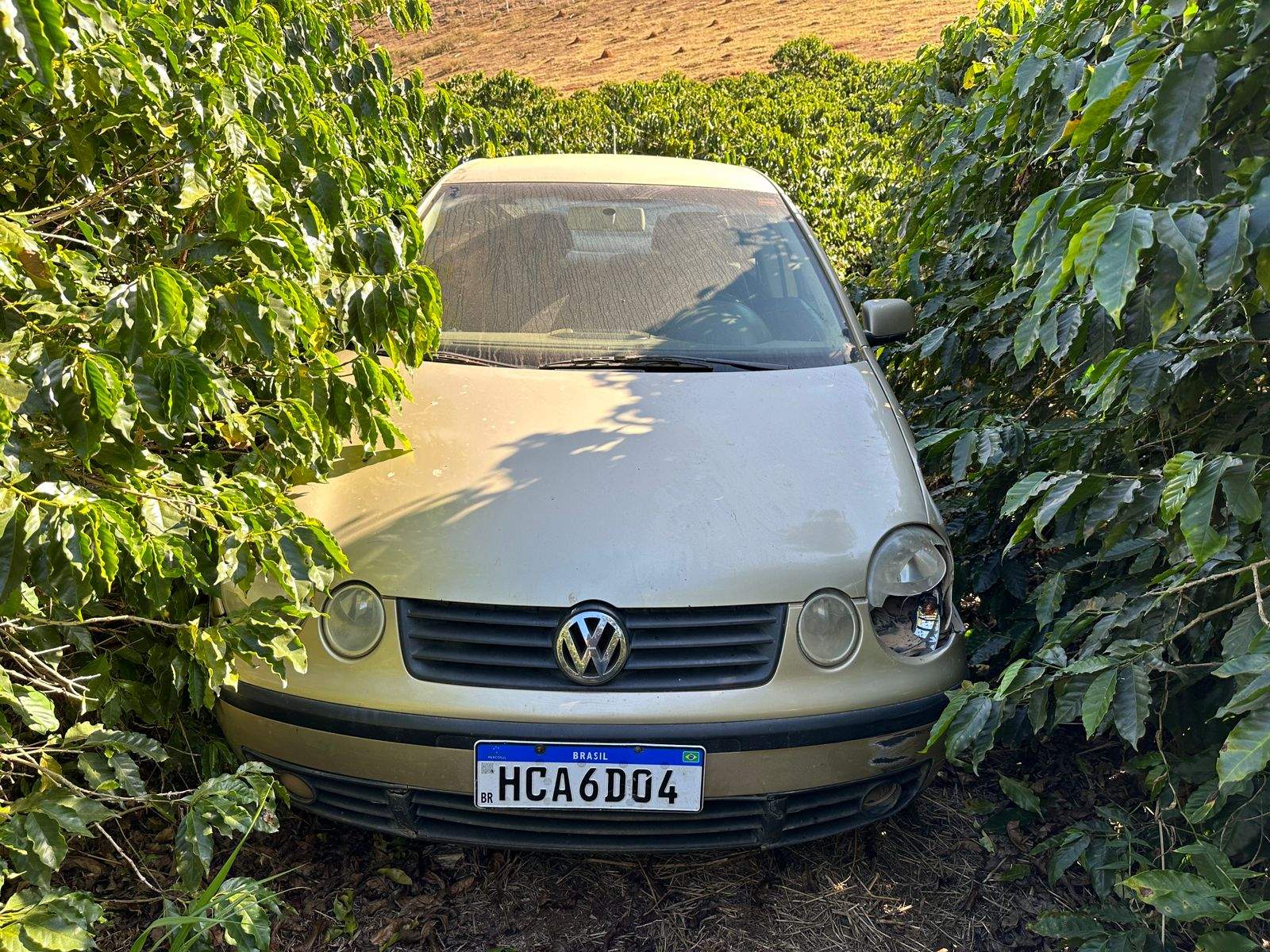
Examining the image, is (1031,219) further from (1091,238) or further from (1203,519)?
(1203,519)

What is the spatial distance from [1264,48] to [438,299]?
153cm

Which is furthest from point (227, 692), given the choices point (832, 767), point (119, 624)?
point (832, 767)

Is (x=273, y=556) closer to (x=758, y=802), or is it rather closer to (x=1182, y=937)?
(x=758, y=802)

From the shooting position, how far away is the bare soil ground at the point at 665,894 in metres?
2.25

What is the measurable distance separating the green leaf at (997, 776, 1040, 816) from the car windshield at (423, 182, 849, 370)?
1.17m

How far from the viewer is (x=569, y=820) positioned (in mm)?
2123

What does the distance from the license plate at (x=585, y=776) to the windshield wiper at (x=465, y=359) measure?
1137 millimetres

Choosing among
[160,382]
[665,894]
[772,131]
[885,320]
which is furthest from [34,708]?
[772,131]

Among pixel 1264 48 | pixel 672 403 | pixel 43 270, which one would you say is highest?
pixel 1264 48

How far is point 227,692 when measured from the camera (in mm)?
2197

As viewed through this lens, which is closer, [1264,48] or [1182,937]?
[1264,48]

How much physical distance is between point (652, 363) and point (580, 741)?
3.83ft

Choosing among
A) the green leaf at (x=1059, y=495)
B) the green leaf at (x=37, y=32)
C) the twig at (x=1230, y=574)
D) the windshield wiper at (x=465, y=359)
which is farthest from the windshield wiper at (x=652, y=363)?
the green leaf at (x=37, y=32)

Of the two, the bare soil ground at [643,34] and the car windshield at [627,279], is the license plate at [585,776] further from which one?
the bare soil ground at [643,34]
